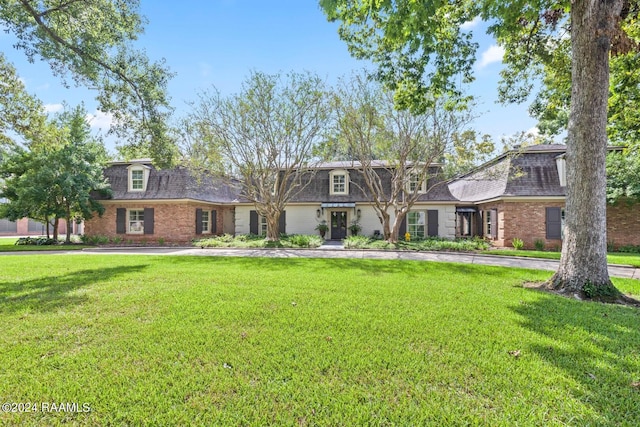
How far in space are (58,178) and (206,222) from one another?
27.7 feet

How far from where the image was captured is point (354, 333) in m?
4.08

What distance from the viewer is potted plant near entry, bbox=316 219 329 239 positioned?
20875mm

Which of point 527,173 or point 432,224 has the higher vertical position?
point 527,173

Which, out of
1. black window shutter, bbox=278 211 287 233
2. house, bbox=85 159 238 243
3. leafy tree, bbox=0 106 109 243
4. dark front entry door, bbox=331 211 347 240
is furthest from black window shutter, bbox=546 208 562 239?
leafy tree, bbox=0 106 109 243

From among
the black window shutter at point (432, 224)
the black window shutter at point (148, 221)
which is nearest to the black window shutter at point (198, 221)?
the black window shutter at point (148, 221)

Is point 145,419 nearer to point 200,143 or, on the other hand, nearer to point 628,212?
point 200,143

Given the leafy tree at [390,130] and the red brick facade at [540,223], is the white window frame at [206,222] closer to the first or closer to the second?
the leafy tree at [390,130]

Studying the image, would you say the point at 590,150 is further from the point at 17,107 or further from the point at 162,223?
the point at 162,223

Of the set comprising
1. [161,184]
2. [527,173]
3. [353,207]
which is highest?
[527,173]

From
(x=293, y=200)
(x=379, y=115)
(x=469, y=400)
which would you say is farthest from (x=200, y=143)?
(x=469, y=400)

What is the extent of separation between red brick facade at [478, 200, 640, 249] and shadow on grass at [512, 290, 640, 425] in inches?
475

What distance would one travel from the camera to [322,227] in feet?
68.4

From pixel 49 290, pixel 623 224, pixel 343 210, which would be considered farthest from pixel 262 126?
pixel 623 224

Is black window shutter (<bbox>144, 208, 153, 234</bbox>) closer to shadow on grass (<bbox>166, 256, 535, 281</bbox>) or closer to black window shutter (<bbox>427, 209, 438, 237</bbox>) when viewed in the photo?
shadow on grass (<bbox>166, 256, 535, 281</bbox>)
